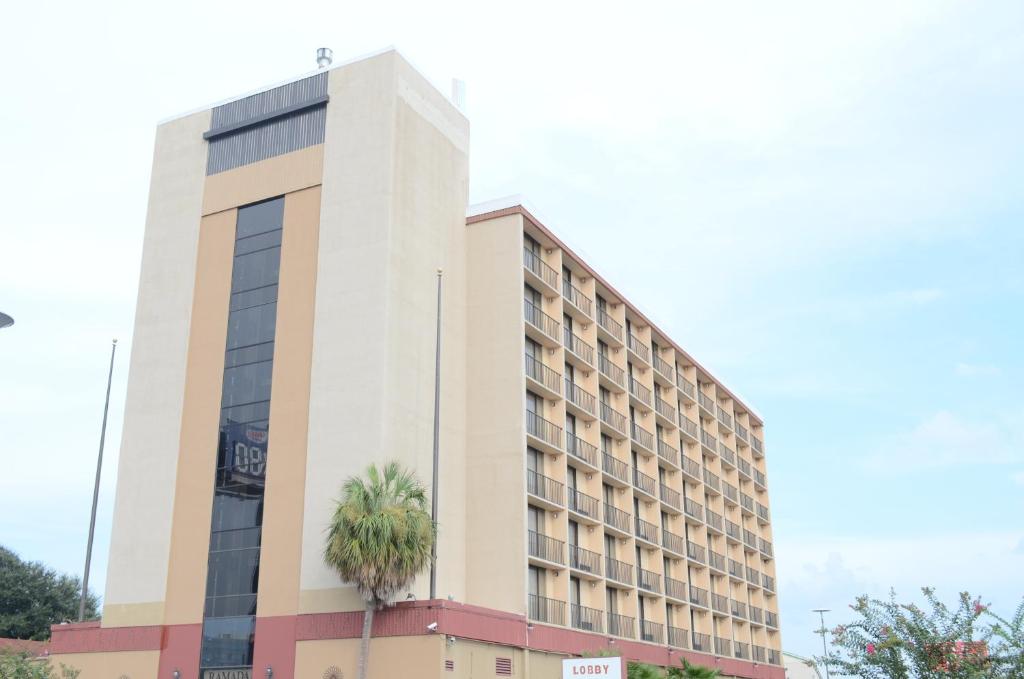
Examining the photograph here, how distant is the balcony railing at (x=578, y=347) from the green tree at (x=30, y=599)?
4272 cm

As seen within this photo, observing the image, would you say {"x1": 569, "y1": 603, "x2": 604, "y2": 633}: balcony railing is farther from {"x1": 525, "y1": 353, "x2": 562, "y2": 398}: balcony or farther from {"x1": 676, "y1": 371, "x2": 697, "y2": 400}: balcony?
{"x1": 676, "y1": 371, "x2": 697, "y2": 400}: balcony

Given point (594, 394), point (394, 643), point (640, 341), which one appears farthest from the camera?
point (640, 341)

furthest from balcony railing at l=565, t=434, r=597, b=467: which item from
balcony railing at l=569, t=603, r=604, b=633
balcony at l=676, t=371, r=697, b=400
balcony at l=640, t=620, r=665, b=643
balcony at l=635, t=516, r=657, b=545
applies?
balcony at l=676, t=371, r=697, b=400

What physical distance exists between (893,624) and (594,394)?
110 feet

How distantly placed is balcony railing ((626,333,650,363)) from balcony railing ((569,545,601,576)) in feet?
48.0

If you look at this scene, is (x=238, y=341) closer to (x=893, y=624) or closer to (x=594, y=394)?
(x=594, y=394)

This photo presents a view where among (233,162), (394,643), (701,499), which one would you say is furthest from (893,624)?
(701,499)

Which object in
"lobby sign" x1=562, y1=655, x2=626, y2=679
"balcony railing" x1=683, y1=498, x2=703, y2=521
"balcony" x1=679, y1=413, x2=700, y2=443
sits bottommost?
"lobby sign" x1=562, y1=655, x2=626, y2=679

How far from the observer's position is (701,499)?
65.4 meters

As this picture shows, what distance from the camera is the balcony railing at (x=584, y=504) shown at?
1917 inches

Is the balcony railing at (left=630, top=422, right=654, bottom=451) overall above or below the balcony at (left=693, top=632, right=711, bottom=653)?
above

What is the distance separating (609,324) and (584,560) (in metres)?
13.9

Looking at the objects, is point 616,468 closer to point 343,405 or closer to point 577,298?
point 577,298

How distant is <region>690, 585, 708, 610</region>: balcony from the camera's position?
6081cm
